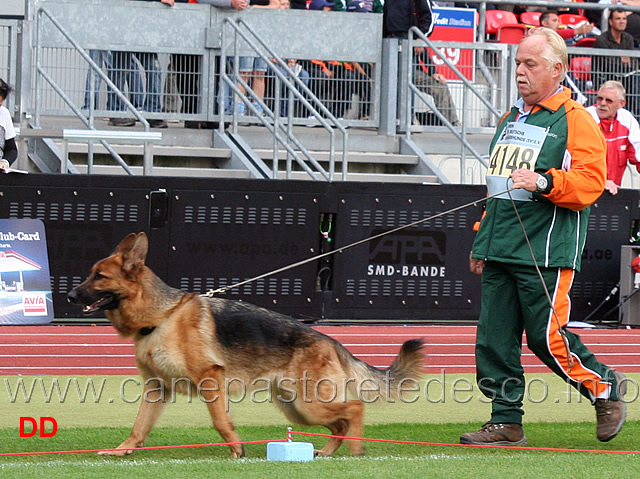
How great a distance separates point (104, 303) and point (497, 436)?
244 cm

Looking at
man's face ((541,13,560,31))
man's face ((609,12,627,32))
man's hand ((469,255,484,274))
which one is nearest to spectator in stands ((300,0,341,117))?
man's face ((541,13,560,31))

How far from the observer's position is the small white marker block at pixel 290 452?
606 centimetres

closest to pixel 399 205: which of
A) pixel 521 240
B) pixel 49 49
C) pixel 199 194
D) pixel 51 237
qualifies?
pixel 199 194

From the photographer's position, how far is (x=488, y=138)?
16.8 meters

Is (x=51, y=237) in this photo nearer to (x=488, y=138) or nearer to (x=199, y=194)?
(x=199, y=194)

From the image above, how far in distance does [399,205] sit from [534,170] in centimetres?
594

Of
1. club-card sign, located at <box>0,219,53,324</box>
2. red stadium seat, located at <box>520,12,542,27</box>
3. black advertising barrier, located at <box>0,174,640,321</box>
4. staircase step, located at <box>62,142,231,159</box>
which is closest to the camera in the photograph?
club-card sign, located at <box>0,219,53,324</box>

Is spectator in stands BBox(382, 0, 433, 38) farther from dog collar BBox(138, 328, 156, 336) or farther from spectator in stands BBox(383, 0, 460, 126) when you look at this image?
dog collar BBox(138, 328, 156, 336)

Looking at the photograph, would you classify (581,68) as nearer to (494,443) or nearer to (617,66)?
(617,66)

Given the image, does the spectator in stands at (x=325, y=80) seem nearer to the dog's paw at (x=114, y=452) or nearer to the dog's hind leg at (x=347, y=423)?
the dog's hind leg at (x=347, y=423)

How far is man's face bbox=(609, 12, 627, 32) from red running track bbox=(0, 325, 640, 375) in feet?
20.6

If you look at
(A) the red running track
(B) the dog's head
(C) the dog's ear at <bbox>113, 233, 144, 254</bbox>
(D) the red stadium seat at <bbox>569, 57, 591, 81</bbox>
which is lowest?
(A) the red running track

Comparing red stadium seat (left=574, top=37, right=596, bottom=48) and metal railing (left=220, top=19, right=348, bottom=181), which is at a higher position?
red stadium seat (left=574, top=37, right=596, bottom=48)

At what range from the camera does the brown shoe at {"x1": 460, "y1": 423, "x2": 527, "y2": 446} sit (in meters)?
6.80
